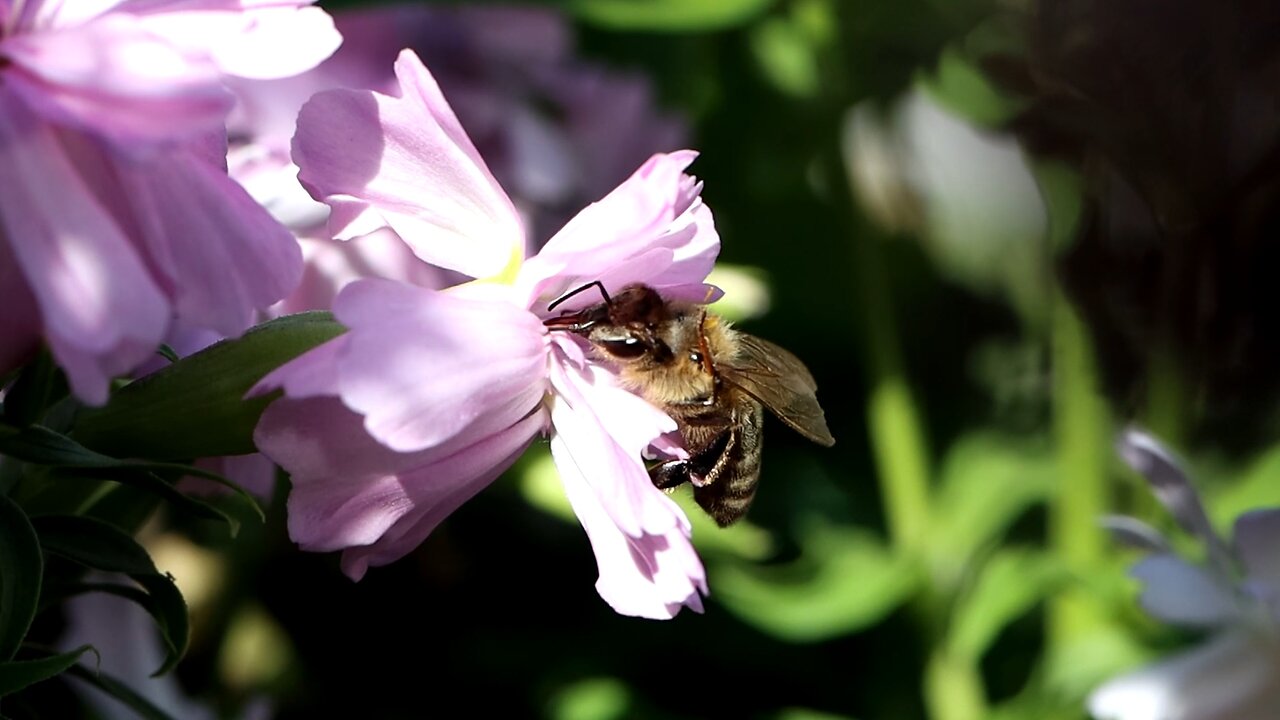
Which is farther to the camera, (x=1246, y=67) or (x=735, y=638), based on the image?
(x=735, y=638)

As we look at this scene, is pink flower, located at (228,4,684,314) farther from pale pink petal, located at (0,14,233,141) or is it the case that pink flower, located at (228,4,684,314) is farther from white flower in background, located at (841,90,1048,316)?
pale pink petal, located at (0,14,233,141)

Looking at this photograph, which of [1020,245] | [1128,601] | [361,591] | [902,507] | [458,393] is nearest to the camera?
[458,393]

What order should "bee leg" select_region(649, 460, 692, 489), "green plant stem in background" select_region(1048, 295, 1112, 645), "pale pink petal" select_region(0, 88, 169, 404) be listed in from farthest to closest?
"green plant stem in background" select_region(1048, 295, 1112, 645) < "bee leg" select_region(649, 460, 692, 489) < "pale pink petal" select_region(0, 88, 169, 404)

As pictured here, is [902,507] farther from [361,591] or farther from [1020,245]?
[1020,245]

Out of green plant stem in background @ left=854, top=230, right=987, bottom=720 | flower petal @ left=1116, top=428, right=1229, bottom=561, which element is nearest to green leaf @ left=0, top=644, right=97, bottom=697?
flower petal @ left=1116, top=428, right=1229, bottom=561

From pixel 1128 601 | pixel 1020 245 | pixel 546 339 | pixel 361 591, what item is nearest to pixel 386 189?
pixel 546 339

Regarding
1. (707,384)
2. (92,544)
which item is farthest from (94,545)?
(707,384)

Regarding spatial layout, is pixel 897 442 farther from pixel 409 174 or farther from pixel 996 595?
pixel 409 174
